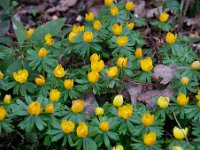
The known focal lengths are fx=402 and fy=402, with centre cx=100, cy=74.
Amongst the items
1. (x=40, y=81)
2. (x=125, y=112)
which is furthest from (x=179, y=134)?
(x=40, y=81)

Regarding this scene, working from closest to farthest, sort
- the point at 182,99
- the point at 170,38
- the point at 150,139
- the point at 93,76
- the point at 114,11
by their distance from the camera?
the point at 150,139, the point at 182,99, the point at 93,76, the point at 170,38, the point at 114,11

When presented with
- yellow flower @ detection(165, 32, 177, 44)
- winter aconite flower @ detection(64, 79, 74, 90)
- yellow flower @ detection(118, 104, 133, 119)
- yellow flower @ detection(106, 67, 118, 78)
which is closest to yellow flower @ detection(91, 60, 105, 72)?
yellow flower @ detection(106, 67, 118, 78)

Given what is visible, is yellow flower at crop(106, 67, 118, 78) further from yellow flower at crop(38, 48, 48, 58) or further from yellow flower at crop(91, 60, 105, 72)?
yellow flower at crop(38, 48, 48, 58)

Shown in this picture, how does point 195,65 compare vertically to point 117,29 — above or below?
below

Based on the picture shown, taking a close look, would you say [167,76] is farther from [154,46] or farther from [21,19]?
[21,19]

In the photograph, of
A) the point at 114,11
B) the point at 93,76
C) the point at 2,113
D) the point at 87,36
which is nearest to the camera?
the point at 2,113

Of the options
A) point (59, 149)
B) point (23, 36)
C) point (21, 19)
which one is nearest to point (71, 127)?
point (59, 149)

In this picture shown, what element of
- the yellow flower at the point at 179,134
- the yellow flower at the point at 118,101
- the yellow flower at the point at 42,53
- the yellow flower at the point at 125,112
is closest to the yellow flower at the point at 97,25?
the yellow flower at the point at 42,53

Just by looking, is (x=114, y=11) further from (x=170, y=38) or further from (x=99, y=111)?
(x=99, y=111)
